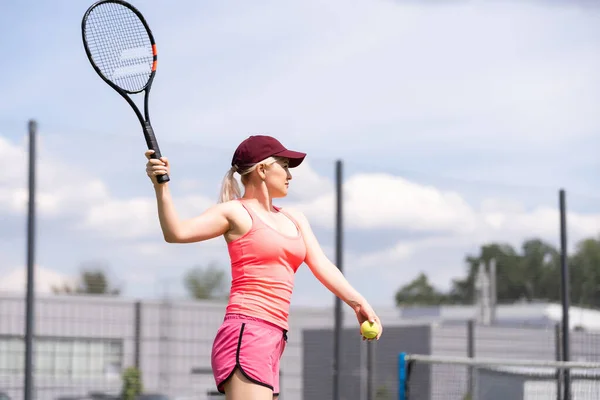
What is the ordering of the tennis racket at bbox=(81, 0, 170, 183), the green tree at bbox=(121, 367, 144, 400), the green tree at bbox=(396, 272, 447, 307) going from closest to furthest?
the tennis racket at bbox=(81, 0, 170, 183)
the green tree at bbox=(121, 367, 144, 400)
the green tree at bbox=(396, 272, 447, 307)

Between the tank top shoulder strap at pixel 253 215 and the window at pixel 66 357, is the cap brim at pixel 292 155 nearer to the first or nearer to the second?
the tank top shoulder strap at pixel 253 215

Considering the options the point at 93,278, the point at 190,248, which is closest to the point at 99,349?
the point at 93,278

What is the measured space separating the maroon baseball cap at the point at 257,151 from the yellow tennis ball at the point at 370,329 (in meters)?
0.72

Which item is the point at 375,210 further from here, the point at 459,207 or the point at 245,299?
the point at 245,299

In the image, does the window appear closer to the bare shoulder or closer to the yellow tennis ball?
the bare shoulder

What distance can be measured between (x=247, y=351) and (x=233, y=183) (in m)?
0.71

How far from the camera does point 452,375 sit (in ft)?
28.5

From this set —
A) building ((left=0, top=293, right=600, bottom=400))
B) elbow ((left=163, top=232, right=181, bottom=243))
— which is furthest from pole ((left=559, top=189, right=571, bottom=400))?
elbow ((left=163, top=232, right=181, bottom=243))

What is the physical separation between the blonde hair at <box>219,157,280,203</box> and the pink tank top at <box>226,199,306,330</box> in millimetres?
187

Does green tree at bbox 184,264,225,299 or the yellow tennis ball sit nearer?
the yellow tennis ball

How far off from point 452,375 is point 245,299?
17.2 ft

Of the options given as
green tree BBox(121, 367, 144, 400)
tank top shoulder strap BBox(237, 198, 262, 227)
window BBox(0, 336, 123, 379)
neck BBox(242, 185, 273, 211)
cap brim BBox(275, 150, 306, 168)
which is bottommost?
green tree BBox(121, 367, 144, 400)

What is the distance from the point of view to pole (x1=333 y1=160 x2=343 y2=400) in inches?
353

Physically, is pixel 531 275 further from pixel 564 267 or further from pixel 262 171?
A: pixel 262 171
